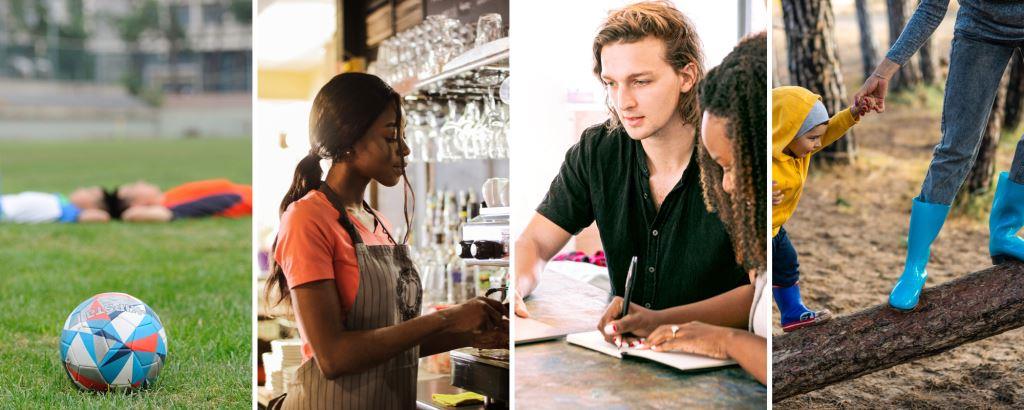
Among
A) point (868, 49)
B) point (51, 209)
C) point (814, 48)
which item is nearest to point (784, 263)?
point (814, 48)

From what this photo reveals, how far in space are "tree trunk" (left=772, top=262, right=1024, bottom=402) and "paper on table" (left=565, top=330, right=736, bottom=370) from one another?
638 millimetres

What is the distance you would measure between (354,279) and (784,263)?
1535 mm

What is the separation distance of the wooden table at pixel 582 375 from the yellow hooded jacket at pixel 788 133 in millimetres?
533

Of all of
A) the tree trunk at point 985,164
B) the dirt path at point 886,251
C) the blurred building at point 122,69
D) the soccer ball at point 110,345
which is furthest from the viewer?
the blurred building at point 122,69

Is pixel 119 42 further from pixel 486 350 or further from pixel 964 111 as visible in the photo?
pixel 964 111

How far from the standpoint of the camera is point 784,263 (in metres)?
3.37

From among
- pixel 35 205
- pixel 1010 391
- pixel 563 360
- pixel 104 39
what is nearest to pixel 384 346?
pixel 563 360

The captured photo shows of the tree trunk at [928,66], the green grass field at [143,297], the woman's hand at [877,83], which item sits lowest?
the green grass field at [143,297]

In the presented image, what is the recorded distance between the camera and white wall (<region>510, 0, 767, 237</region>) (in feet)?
8.49

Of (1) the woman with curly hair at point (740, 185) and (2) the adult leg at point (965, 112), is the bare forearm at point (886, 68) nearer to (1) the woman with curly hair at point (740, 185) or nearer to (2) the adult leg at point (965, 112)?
(2) the adult leg at point (965, 112)

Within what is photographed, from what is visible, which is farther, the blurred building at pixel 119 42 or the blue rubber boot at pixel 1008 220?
the blurred building at pixel 119 42

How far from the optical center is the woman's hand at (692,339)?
2588 mm

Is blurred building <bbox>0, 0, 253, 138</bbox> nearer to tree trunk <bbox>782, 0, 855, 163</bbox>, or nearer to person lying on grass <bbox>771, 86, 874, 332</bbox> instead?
tree trunk <bbox>782, 0, 855, 163</bbox>

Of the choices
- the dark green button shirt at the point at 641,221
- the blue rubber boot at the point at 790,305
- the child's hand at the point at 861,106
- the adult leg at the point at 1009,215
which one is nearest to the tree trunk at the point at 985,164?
the adult leg at the point at 1009,215
